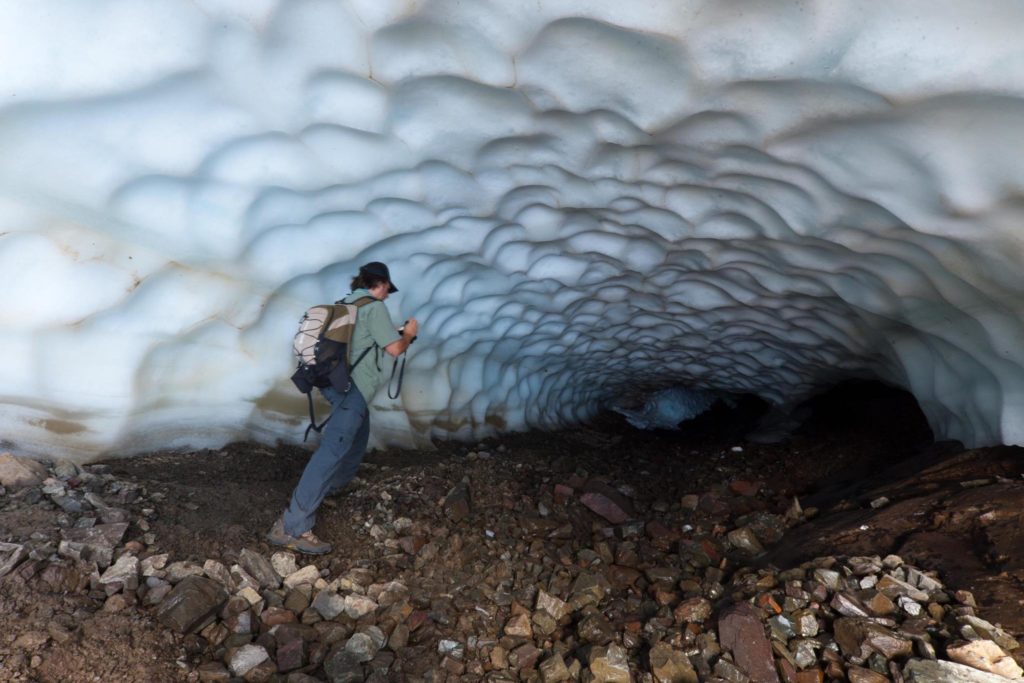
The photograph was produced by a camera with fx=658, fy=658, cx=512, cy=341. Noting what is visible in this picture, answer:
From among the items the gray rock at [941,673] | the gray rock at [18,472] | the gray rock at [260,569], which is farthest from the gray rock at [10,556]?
the gray rock at [941,673]

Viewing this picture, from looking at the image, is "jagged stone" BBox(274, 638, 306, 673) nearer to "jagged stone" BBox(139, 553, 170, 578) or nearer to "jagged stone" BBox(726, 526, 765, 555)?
"jagged stone" BBox(139, 553, 170, 578)

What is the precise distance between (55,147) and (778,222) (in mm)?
3886

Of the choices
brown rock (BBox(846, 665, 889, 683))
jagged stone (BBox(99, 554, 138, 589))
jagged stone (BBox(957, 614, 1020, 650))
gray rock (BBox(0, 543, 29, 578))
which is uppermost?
jagged stone (BBox(957, 614, 1020, 650))

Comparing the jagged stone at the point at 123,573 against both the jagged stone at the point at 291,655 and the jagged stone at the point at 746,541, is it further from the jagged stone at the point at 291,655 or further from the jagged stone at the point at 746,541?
the jagged stone at the point at 746,541

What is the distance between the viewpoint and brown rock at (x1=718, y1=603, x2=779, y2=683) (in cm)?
257

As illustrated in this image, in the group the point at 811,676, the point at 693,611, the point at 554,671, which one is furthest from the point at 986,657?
the point at 554,671

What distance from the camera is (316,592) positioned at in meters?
3.12

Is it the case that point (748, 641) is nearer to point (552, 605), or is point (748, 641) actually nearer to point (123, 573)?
point (552, 605)

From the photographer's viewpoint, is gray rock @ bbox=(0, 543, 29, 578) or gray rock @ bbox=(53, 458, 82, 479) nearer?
gray rock @ bbox=(0, 543, 29, 578)

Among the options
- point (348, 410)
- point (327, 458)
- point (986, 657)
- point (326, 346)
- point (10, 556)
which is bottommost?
point (10, 556)

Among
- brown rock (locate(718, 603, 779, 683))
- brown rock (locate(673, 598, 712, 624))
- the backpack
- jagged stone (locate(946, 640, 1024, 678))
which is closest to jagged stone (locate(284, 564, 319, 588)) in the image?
the backpack

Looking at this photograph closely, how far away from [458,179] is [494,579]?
7.76 feet

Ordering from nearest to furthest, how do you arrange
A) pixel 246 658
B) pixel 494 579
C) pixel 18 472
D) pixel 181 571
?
pixel 246 658 → pixel 181 571 → pixel 18 472 → pixel 494 579

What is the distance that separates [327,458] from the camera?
11.2 feet
